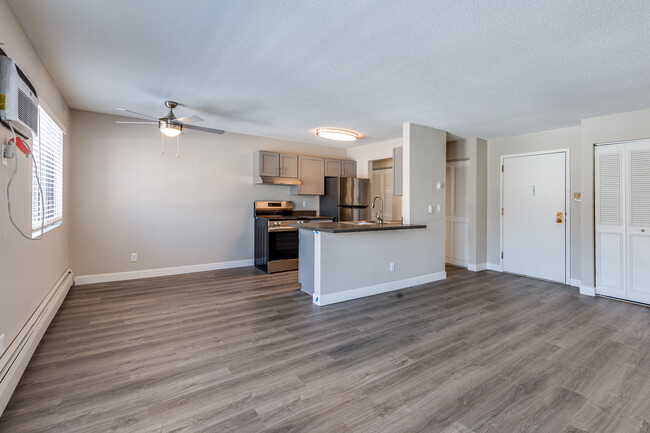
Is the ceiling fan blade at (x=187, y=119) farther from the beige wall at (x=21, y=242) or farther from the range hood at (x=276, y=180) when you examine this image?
the range hood at (x=276, y=180)

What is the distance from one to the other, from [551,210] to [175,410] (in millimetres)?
5637

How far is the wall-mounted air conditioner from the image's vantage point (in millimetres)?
1813

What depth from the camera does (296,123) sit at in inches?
189

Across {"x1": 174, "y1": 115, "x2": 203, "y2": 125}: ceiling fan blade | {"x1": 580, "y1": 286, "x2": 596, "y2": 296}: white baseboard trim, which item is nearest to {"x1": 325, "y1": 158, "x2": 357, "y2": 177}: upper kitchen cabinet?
{"x1": 174, "y1": 115, "x2": 203, "y2": 125}: ceiling fan blade

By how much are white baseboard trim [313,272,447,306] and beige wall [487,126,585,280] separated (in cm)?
152

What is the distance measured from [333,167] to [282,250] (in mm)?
2132

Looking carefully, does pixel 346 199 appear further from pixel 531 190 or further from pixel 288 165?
pixel 531 190

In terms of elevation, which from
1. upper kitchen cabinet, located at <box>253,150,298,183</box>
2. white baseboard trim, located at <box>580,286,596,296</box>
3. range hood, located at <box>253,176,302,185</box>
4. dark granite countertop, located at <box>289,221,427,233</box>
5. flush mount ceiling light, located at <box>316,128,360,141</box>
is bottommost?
white baseboard trim, located at <box>580,286,596,296</box>

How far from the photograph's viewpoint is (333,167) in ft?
21.3

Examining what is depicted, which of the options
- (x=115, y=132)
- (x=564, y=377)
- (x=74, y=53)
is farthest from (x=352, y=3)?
(x=115, y=132)

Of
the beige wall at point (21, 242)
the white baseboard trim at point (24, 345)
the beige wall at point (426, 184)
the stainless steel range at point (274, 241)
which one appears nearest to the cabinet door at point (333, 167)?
the stainless steel range at point (274, 241)

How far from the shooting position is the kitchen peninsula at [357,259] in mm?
3799

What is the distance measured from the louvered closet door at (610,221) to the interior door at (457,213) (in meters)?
1.94

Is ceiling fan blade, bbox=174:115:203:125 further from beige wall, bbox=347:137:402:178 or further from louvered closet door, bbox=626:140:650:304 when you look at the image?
louvered closet door, bbox=626:140:650:304
